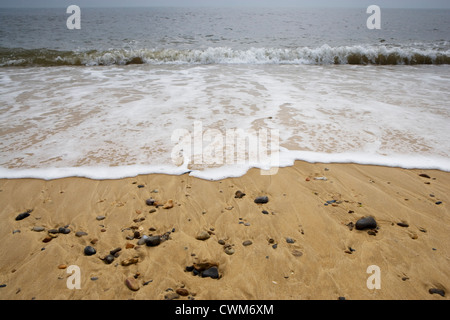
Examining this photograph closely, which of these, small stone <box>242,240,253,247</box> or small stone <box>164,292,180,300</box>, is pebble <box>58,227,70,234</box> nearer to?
small stone <box>164,292,180,300</box>

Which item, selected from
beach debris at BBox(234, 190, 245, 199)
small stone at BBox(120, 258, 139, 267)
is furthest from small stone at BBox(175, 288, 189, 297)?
beach debris at BBox(234, 190, 245, 199)

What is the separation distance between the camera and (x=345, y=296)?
1.98 meters

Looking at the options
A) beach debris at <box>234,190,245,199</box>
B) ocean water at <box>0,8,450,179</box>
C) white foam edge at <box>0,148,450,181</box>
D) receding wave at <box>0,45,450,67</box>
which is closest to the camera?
beach debris at <box>234,190,245,199</box>

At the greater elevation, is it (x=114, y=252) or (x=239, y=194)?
(x=239, y=194)

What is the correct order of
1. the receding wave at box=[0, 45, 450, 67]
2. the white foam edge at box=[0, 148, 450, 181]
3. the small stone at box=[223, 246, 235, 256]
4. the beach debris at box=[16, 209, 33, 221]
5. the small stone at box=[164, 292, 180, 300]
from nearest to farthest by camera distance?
the small stone at box=[164, 292, 180, 300] < the small stone at box=[223, 246, 235, 256] < the beach debris at box=[16, 209, 33, 221] < the white foam edge at box=[0, 148, 450, 181] < the receding wave at box=[0, 45, 450, 67]

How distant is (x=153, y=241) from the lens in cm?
240

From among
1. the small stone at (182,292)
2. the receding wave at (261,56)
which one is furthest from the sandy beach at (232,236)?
the receding wave at (261,56)

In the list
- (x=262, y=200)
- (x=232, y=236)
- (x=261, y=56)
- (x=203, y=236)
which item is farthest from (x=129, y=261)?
(x=261, y=56)

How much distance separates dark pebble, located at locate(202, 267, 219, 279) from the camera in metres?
2.13

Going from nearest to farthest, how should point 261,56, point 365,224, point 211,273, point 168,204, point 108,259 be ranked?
point 211,273, point 108,259, point 365,224, point 168,204, point 261,56

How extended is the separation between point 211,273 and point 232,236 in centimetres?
46

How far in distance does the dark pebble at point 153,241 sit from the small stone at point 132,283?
36cm

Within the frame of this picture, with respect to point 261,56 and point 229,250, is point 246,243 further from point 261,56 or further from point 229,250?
point 261,56

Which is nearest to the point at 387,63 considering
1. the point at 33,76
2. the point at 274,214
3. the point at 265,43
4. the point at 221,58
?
the point at 265,43
